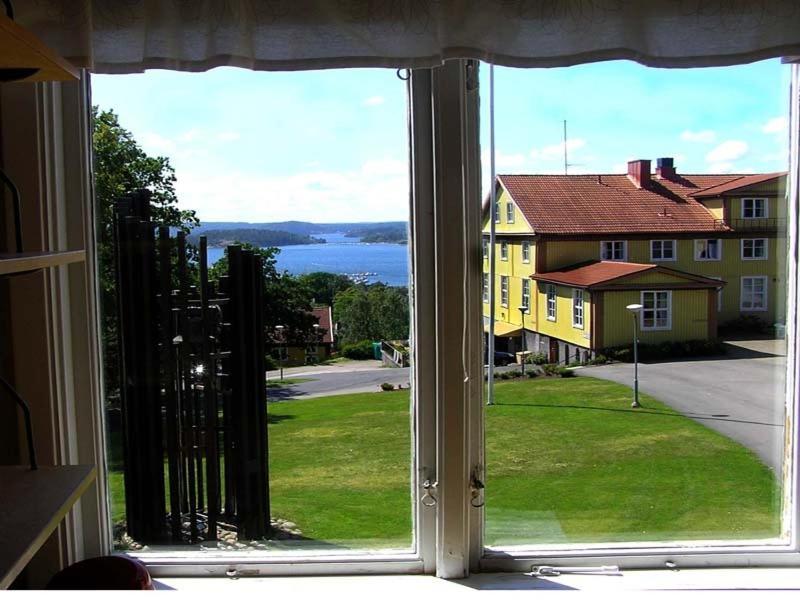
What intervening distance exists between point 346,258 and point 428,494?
1.92ft

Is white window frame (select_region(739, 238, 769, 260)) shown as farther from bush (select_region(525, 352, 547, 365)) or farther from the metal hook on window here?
the metal hook on window

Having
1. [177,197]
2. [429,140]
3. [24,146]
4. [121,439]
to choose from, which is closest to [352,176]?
[429,140]

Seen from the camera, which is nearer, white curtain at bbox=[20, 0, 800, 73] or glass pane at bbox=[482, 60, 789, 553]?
white curtain at bbox=[20, 0, 800, 73]

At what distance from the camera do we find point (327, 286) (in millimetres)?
1844

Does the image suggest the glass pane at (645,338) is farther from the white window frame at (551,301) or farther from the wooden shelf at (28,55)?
the wooden shelf at (28,55)

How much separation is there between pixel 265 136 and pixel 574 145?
2.32ft

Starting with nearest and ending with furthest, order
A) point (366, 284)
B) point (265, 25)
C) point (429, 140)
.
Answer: point (265, 25) → point (429, 140) → point (366, 284)

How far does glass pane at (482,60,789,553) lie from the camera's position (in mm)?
1726

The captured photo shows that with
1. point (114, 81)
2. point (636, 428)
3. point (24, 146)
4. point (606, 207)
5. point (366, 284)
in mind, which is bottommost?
point (636, 428)

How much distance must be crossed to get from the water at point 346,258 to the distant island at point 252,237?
16 millimetres

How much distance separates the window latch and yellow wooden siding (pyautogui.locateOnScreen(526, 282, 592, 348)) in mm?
510

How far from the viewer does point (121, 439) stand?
5.77 feet

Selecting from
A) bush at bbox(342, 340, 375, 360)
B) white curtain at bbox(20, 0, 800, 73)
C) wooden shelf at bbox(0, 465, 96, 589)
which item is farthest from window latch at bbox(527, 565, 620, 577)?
white curtain at bbox(20, 0, 800, 73)

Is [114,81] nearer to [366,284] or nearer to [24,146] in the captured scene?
[24,146]
